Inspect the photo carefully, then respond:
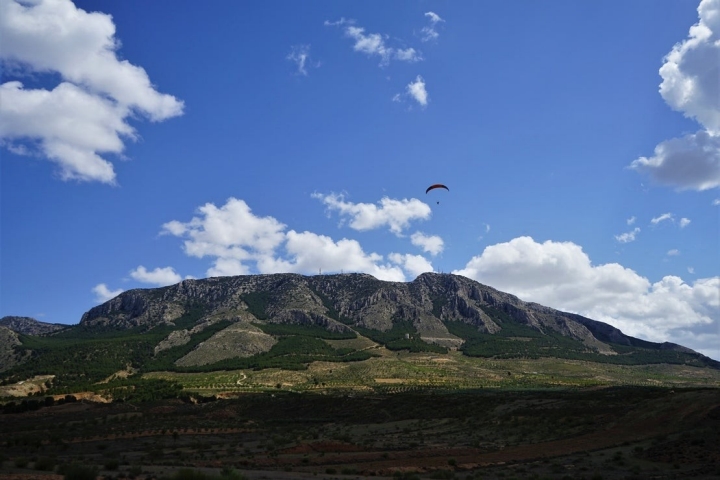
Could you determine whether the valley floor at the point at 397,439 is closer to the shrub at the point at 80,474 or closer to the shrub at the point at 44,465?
the shrub at the point at 44,465

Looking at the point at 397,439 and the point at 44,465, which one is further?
the point at 397,439

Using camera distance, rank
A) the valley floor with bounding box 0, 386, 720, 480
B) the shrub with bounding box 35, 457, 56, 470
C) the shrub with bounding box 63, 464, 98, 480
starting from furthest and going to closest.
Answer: the valley floor with bounding box 0, 386, 720, 480
the shrub with bounding box 35, 457, 56, 470
the shrub with bounding box 63, 464, 98, 480

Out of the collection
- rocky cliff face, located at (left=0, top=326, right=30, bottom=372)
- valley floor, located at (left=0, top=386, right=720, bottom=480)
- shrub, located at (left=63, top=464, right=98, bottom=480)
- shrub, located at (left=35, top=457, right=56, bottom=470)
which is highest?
rocky cliff face, located at (left=0, top=326, right=30, bottom=372)

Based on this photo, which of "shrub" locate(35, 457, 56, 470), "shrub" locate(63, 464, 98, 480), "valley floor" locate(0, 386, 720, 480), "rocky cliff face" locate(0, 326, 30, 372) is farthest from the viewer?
"rocky cliff face" locate(0, 326, 30, 372)

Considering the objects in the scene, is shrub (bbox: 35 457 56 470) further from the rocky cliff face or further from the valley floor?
the rocky cliff face

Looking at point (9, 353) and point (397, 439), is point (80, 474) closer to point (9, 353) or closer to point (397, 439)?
point (397, 439)

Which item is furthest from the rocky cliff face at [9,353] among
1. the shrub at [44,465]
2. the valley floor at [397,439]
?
the shrub at [44,465]

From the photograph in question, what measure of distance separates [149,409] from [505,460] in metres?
64.3

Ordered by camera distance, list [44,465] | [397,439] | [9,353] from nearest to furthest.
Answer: [44,465], [397,439], [9,353]

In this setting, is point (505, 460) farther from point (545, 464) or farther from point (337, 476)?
point (337, 476)

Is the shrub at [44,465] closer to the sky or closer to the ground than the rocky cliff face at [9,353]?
closer to the ground

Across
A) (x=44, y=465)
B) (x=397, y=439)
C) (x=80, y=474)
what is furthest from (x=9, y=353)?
(x=80, y=474)

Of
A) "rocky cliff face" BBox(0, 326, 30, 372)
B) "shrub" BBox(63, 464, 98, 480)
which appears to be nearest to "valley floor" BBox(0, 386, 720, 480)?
"shrub" BBox(63, 464, 98, 480)

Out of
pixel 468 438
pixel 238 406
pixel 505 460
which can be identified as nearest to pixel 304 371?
pixel 238 406
